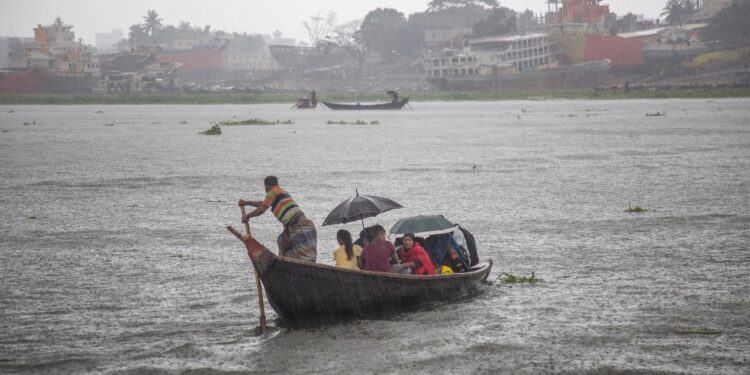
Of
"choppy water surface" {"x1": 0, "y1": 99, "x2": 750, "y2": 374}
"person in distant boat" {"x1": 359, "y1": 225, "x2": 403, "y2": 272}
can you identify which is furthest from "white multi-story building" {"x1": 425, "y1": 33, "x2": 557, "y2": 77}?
"person in distant boat" {"x1": 359, "y1": 225, "x2": 403, "y2": 272}

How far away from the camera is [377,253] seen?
1077 centimetres

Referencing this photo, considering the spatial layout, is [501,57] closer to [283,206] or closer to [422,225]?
[422,225]

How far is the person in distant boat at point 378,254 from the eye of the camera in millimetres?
10758

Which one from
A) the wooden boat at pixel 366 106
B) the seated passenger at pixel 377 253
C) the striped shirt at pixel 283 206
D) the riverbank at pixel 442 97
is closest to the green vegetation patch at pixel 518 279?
the seated passenger at pixel 377 253

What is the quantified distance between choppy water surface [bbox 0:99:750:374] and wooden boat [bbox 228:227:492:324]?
21 cm

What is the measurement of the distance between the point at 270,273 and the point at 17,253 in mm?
6669

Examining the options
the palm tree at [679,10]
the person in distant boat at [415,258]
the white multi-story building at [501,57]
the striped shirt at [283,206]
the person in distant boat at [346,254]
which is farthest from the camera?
the palm tree at [679,10]

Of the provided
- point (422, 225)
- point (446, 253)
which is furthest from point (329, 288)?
point (446, 253)

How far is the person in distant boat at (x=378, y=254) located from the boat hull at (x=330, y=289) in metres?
0.35

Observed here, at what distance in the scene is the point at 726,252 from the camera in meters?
14.4

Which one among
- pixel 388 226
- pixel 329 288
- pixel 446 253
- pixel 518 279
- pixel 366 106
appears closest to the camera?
pixel 329 288

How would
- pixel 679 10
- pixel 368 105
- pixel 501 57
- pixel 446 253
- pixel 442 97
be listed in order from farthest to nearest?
pixel 679 10 < pixel 501 57 < pixel 442 97 < pixel 368 105 < pixel 446 253

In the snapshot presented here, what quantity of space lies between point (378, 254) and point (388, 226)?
6.48m

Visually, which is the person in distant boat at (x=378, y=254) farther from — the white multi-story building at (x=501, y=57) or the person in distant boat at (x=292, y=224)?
the white multi-story building at (x=501, y=57)
